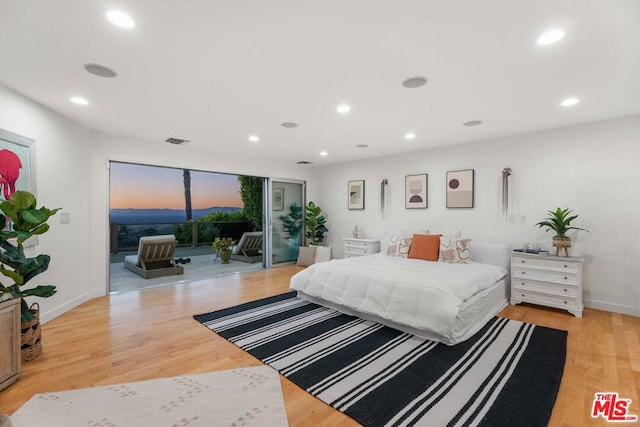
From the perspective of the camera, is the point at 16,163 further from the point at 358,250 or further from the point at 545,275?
the point at 545,275

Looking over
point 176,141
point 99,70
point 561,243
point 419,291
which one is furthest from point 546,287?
point 176,141

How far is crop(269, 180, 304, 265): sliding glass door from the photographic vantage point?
6.60 m

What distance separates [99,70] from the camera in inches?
93.1

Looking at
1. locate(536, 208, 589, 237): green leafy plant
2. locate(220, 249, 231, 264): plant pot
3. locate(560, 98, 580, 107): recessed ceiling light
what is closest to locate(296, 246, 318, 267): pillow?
locate(220, 249, 231, 264): plant pot

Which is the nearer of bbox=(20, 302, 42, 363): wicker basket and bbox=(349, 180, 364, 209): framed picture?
bbox=(20, 302, 42, 363): wicker basket

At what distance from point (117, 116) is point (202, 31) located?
7.83 feet

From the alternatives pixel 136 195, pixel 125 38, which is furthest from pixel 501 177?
pixel 136 195

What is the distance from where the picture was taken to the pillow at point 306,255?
664 cm

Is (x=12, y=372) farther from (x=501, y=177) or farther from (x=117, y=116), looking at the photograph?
(x=501, y=177)

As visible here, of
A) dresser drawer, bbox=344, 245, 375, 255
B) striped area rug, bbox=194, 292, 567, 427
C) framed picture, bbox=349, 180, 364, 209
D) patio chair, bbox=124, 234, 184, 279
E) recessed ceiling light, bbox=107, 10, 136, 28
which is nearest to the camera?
recessed ceiling light, bbox=107, 10, 136, 28

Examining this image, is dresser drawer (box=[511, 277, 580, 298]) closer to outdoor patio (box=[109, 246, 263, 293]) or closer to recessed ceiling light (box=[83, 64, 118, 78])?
outdoor patio (box=[109, 246, 263, 293])

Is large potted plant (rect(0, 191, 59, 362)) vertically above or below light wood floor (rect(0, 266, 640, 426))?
above
